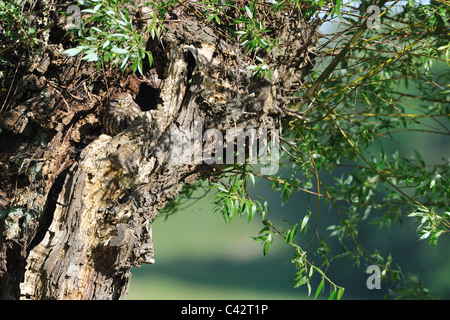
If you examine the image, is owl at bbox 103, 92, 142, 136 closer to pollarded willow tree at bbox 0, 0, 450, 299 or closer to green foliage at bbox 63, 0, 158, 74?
pollarded willow tree at bbox 0, 0, 450, 299

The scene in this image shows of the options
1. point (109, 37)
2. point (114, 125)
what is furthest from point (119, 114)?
point (109, 37)

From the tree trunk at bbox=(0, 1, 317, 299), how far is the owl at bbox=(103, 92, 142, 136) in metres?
0.04

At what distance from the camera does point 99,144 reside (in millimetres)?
1506

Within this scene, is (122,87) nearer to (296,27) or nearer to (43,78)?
(43,78)

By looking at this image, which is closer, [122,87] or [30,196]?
[30,196]

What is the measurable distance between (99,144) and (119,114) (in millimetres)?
115

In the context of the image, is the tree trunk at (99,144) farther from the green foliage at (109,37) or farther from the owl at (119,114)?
the green foliage at (109,37)

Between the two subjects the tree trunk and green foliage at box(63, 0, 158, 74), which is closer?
green foliage at box(63, 0, 158, 74)

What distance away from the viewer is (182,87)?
157 centimetres

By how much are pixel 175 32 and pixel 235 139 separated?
0.39 meters

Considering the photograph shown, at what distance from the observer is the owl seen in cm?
154

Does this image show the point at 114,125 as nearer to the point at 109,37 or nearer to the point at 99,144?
the point at 99,144

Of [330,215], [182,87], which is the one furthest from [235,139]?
[330,215]

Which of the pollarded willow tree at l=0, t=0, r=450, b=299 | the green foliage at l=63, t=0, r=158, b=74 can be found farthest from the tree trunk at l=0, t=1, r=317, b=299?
the green foliage at l=63, t=0, r=158, b=74
